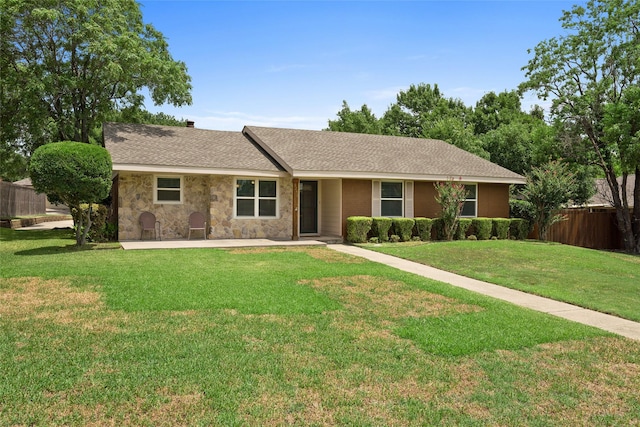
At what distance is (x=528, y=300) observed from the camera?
831 cm

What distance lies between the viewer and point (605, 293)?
30.1ft

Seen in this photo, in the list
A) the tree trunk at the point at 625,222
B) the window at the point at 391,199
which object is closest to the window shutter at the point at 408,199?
the window at the point at 391,199

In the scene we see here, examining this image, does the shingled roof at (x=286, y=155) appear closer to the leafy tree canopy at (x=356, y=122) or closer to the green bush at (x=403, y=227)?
the green bush at (x=403, y=227)

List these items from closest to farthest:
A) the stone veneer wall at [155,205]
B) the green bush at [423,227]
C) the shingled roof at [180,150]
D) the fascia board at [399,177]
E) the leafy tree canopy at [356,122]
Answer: the shingled roof at [180,150] → the stone veneer wall at [155,205] → the fascia board at [399,177] → the green bush at [423,227] → the leafy tree canopy at [356,122]

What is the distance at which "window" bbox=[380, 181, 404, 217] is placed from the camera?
59.5ft

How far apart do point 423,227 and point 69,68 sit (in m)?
15.8

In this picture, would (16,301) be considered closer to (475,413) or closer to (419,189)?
(475,413)

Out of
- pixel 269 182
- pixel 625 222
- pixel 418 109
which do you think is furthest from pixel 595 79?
pixel 418 109

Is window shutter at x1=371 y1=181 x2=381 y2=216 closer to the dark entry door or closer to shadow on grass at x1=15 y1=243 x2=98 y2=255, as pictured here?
the dark entry door

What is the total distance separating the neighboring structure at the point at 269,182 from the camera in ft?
51.5

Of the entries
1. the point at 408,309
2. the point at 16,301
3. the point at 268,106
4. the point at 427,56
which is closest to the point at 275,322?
the point at 408,309

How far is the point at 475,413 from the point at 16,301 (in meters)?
6.63

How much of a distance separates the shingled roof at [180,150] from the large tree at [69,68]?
203cm

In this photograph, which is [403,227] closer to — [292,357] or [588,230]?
[588,230]
